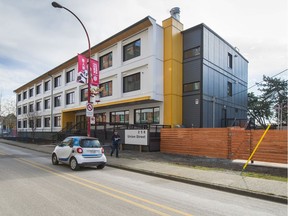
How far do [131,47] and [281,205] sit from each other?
810 inches

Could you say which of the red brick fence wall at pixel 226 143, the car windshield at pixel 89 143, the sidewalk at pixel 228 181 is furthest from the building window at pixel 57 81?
the sidewalk at pixel 228 181

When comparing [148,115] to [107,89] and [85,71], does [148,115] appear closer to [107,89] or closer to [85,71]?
[107,89]

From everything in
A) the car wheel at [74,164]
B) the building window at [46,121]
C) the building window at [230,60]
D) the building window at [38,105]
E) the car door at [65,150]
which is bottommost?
the car wheel at [74,164]

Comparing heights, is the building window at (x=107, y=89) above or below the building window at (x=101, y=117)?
above

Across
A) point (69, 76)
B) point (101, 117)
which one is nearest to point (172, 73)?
point (101, 117)

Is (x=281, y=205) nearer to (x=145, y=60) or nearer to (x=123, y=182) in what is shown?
(x=123, y=182)

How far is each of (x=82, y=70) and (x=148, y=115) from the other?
9.63 metres

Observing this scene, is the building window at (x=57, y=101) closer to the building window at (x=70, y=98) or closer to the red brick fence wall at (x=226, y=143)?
the building window at (x=70, y=98)

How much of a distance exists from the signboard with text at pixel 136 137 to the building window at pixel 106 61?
10.7 metres

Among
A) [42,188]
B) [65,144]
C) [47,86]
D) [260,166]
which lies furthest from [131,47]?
[47,86]

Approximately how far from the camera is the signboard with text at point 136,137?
60.4 ft

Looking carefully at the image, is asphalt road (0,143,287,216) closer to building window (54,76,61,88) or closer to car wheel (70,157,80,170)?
car wheel (70,157,80,170)

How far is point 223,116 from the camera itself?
2603 centimetres

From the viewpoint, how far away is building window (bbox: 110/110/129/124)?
26806 millimetres
